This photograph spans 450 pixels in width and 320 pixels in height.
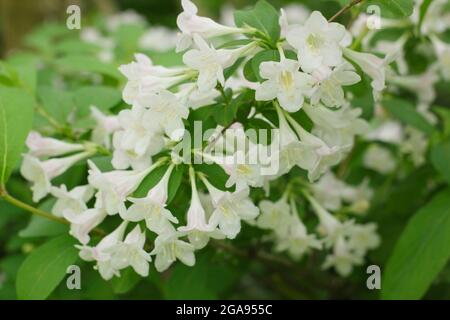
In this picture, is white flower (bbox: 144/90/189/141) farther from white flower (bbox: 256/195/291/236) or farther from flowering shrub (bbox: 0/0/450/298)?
white flower (bbox: 256/195/291/236)

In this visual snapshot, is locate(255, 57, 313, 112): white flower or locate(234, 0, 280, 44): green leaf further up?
locate(234, 0, 280, 44): green leaf

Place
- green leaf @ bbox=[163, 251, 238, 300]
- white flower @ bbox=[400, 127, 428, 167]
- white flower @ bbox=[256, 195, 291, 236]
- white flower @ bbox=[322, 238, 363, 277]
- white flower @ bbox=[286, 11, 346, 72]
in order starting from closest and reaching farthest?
white flower @ bbox=[286, 11, 346, 72]
white flower @ bbox=[256, 195, 291, 236]
green leaf @ bbox=[163, 251, 238, 300]
white flower @ bbox=[322, 238, 363, 277]
white flower @ bbox=[400, 127, 428, 167]

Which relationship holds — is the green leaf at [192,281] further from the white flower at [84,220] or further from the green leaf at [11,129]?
the green leaf at [11,129]

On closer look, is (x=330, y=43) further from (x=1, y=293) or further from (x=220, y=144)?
(x=1, y=293)

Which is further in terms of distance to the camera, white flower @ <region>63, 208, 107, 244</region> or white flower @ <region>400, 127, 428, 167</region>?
white flower @ <region>400, 127, 428, 167</region>

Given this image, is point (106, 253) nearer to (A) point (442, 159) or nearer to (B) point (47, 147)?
(B) point (47, 147)

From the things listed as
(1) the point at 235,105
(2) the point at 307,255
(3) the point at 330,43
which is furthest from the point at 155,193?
(2) the point at 307,255

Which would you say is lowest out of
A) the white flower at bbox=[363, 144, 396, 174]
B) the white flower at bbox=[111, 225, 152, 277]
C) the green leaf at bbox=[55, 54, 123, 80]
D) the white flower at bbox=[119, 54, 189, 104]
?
the white flower at bbox=[363, 144, 396, 174]

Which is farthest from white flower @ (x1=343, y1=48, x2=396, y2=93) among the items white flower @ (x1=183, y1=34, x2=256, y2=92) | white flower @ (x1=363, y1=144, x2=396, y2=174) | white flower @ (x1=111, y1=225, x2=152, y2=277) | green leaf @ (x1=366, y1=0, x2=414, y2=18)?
white flower @ (x1=363, y1=144, x2=396, y2=174)

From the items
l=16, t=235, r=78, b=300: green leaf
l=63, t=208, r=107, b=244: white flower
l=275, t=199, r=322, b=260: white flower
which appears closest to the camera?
l=63, t=208, r=107, b=244: white flower
